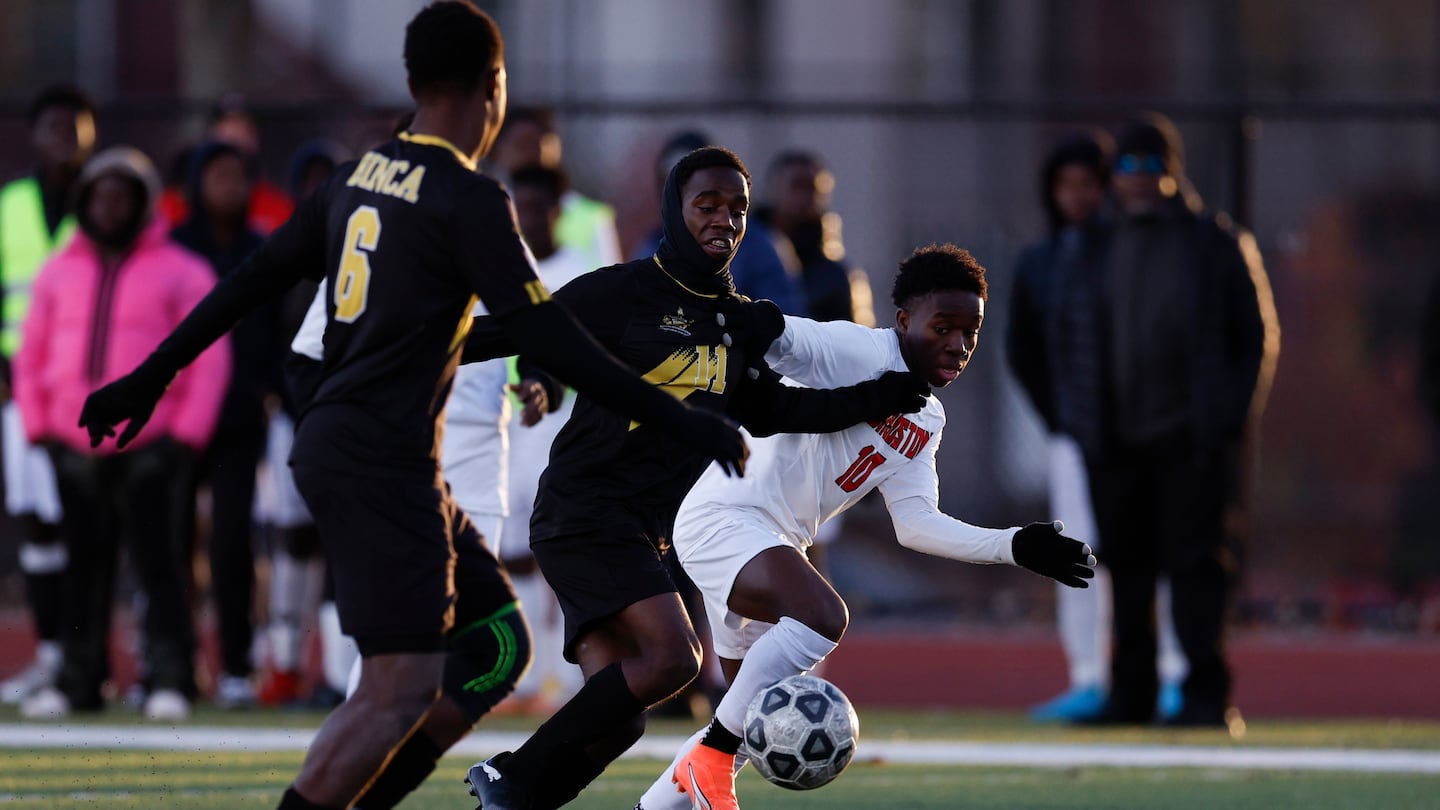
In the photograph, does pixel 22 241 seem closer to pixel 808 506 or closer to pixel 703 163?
pixel 703 163

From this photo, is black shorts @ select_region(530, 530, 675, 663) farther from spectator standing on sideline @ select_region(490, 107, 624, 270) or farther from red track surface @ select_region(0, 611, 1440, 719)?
red track surface @ select_region(0, 611, 1440, 719)

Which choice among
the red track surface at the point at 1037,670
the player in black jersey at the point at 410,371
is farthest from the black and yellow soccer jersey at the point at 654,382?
the red track surface at the point at 1037,670

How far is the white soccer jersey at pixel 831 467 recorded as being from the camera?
18.3 ft

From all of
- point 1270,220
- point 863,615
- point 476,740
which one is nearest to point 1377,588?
point 1270,220

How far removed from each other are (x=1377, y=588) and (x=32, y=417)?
799 centimetres

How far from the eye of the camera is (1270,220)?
1366 centimetres

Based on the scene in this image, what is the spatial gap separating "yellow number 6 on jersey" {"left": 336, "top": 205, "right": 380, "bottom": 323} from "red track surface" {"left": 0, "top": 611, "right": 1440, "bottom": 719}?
270 inches

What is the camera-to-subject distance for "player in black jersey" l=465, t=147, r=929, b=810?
5141mm

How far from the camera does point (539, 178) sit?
26.9 ft

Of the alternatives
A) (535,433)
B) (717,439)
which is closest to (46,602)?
(535,433)

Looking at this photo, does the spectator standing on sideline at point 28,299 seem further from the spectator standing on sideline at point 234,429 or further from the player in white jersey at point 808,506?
the player in white jersey at point 808,506

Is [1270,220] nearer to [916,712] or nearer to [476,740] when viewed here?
[916,712]

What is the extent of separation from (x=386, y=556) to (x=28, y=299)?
228 inches

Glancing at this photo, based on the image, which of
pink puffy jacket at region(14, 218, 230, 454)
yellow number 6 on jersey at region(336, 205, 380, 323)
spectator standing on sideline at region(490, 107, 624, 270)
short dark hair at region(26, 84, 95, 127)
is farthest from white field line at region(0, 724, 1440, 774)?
yellow number 6 on jersey at region(336, 205, 380, 323)
